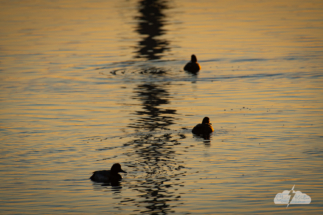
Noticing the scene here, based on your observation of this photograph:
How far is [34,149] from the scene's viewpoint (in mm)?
23703

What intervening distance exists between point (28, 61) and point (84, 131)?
691 inches

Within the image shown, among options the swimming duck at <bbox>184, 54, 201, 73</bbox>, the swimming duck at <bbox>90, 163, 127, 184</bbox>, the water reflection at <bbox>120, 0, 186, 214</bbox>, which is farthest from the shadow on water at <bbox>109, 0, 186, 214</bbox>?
the swimming duck at <bbox>184, 54, 201, 73</bbox>

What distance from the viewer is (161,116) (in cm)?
2880

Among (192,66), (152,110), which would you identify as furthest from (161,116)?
(192,66)

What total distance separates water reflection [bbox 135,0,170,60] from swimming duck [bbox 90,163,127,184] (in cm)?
2351

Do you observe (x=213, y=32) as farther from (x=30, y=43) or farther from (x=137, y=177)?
(x=137, y=177)

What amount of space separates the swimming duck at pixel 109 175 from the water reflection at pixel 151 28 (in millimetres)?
23509

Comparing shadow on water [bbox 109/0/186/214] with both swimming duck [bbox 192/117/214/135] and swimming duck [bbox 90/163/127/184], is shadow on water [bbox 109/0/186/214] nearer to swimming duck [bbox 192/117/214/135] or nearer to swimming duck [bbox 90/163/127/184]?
swimming duck [bbox 90/163/127/184]

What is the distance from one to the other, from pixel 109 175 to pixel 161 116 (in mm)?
9151

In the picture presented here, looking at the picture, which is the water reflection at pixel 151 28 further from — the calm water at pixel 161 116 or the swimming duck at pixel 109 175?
the swimming duck at pixel 109 175

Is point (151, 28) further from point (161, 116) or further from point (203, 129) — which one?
point (203, 129)

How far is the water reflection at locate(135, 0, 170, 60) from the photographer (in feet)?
151

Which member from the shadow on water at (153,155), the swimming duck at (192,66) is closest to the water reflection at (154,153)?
the shadow on water at (153,155)

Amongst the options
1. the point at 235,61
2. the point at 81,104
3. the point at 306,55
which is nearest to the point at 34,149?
the point at 81,104
